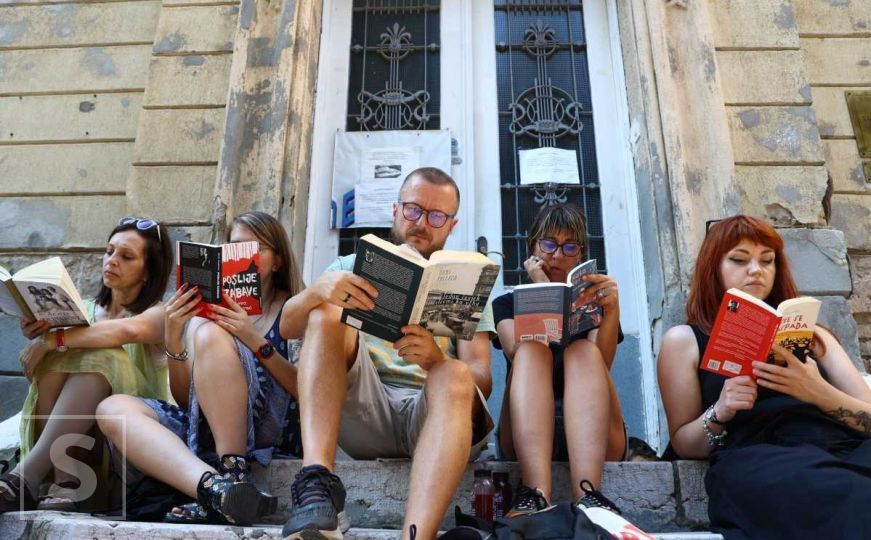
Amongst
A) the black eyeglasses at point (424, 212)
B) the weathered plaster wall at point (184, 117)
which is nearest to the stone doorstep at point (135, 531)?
the black eyeglasses at point (424, 212)

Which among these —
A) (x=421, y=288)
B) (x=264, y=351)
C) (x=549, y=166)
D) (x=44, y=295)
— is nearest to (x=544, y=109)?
(x=549, y=166)

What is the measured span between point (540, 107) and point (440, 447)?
294 cm

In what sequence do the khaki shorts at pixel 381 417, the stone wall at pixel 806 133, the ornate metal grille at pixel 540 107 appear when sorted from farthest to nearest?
the ornate metal grille at pixel 540 107
the stone wall at pixel 806 133
the khaki shorts at pixel 381 417

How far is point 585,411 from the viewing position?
2125 mm

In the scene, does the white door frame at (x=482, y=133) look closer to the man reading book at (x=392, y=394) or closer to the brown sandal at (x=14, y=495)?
→ the man reading book at (x=392, y=394)

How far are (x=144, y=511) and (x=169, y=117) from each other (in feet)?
8.90

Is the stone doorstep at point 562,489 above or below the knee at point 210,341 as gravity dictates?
below

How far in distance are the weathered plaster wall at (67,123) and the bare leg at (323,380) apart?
2.47 meters

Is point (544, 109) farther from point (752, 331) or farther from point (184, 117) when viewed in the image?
point (752, 331)

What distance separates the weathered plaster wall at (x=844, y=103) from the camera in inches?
161

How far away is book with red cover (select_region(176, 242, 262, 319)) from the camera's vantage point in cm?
227

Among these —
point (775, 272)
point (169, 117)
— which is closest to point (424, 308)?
point (775, 272)

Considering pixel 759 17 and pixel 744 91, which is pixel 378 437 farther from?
pixel 759 17

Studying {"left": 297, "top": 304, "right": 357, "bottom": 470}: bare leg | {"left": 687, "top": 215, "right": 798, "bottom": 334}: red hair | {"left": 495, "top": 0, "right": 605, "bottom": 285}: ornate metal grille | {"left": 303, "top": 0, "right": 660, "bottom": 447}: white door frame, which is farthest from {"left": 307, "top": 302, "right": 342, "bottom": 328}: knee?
{"left": 495, "top": 0, "right": 605, "bottom": 285}: ornate metal grille
